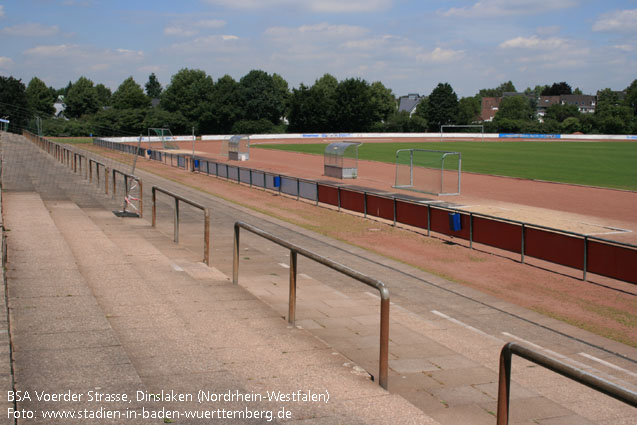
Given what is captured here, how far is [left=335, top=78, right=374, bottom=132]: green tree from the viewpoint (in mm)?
123625

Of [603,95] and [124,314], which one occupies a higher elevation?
[603,95]

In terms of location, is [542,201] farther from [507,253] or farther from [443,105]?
[443,105]

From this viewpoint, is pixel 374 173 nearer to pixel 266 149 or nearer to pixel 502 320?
pixel 266 149

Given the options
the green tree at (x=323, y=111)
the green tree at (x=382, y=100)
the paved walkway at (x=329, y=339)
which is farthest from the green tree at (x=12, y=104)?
the green tree at (x=382, y=100)

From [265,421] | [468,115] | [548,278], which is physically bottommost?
[548,278]

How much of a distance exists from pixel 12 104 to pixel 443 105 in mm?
103498

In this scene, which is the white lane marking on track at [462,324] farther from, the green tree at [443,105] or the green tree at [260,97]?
the green tree at [443,105]

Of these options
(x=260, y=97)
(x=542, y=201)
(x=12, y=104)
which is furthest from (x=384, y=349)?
(x=260, y=97)

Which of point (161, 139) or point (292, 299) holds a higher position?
point (161, 139)

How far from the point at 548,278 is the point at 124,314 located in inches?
465

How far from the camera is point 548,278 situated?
16062 millimetres

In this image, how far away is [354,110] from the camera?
124 meters

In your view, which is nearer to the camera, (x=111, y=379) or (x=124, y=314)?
(x=111, y=379)

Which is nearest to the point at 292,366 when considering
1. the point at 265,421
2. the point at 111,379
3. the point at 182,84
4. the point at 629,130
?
the point at 265,421
